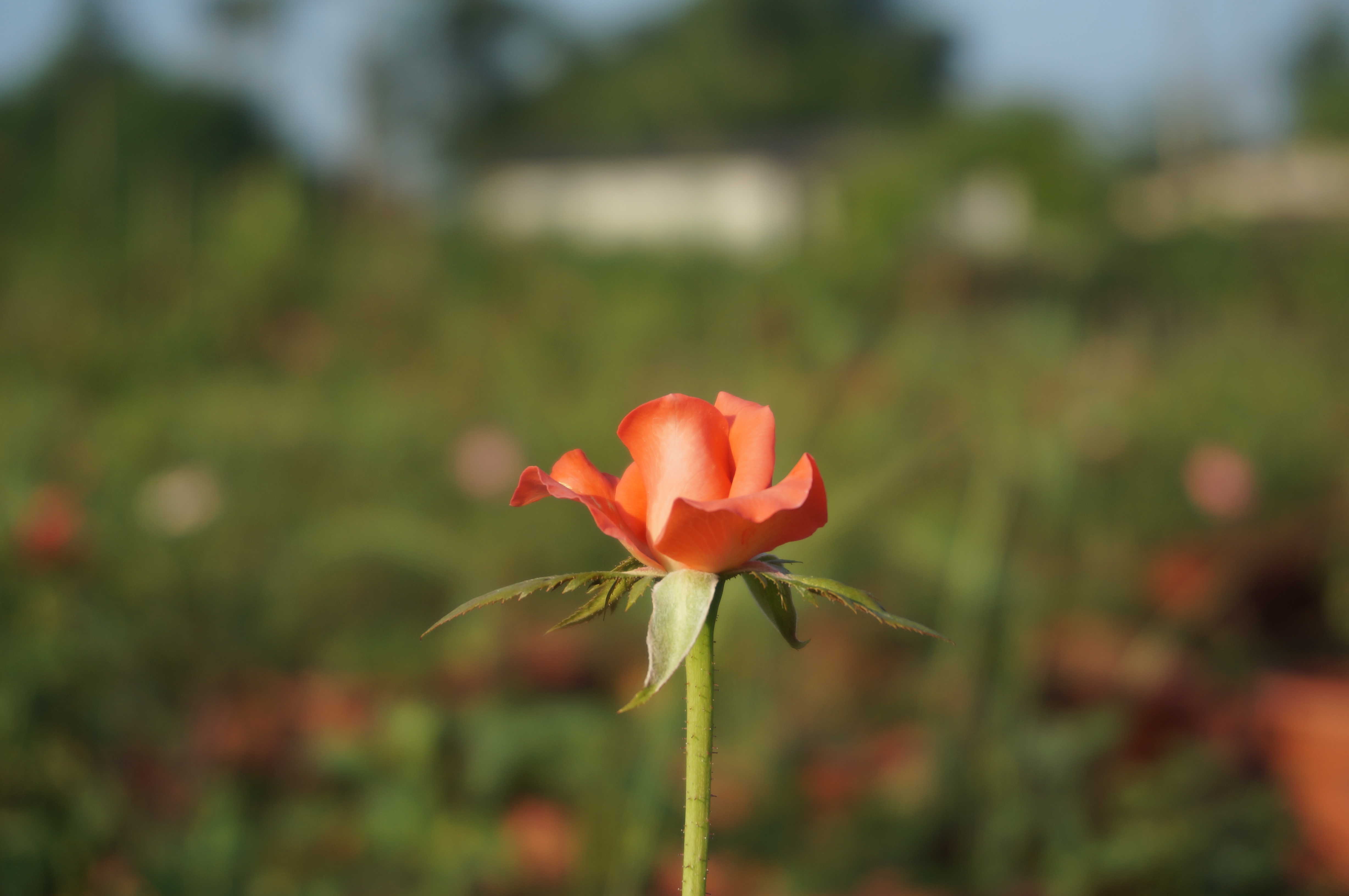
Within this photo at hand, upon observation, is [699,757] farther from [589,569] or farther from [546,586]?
[589,569]

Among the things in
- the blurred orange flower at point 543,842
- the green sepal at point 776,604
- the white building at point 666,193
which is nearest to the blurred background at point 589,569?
the blurred orange flower at point 543,842

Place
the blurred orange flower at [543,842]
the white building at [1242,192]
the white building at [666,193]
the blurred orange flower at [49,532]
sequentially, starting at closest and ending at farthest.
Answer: the blurred orange flower at [543,842] → the blurred orange flower at [49,532] → the white building at [1242,192] → the white building at [666,193]

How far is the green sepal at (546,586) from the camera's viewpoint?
0.22m

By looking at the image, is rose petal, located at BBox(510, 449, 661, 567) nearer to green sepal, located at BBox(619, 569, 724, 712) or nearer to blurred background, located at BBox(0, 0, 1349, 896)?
green sepal, located at BBox(619, 569, 724, 712)

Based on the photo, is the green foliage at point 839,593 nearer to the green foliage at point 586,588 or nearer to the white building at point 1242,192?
the green foliage at point 586,588

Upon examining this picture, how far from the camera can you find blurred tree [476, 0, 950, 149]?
78.5 feet

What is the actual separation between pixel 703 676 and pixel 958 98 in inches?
609

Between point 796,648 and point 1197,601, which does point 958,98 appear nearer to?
point 1197,601

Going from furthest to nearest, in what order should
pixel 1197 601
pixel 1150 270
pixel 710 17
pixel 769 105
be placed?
pixel 710 17, pixel 769 105, pixel 1150 270, pixel 1197 601

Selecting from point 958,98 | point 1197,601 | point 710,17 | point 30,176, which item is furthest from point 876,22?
point 1197,601

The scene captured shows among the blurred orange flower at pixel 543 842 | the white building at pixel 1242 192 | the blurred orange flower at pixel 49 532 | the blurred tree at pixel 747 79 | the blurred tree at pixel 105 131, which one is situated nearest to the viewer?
the blurred orange flower at pixel 543 842

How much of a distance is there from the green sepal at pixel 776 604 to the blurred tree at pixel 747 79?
23337 mm

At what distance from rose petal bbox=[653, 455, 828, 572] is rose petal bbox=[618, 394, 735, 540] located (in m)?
0.01

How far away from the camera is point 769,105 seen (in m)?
24.0
